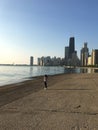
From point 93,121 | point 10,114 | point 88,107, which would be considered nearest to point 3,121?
point 10,114

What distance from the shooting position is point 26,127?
29.7 ft

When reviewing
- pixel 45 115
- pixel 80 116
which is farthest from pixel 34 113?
pixel 80 116

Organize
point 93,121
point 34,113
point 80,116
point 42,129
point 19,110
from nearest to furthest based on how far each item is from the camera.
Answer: point 42,129 → point 93,121 → point 80,116 → point 34,113 → point 19,110

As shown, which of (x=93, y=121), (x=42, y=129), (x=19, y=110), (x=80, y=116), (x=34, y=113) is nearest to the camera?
(x=42, y=129)

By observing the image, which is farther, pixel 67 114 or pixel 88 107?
pixel 88 107

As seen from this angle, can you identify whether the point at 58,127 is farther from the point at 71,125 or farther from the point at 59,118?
the point at 59,118

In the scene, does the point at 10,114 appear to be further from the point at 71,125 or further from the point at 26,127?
the point at 71,125

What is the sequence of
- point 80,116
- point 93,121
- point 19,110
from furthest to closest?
1. point 19,110
2. point 80,116
3. point 93,121

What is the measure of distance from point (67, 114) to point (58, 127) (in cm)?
241

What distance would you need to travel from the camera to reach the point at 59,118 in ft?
34.3

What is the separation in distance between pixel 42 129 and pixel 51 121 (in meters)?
1.25

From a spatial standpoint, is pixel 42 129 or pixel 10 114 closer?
pixel 42 129

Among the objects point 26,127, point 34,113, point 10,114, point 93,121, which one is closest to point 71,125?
point 93,121

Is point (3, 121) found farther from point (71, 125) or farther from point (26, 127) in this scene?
point (71, 125)
